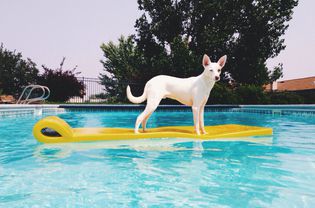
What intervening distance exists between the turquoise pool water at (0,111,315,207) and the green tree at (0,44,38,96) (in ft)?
53.1

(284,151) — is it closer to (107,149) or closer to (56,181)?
(107,149)

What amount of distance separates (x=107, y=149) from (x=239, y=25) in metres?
20.0

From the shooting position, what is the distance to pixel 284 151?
4.50m

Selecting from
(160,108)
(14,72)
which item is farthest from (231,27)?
(14,72)

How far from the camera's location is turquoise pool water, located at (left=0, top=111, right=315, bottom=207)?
92.2 inches

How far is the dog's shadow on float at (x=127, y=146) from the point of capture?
418 cm

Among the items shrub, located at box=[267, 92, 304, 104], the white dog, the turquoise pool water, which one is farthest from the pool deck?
the turquoise pool water

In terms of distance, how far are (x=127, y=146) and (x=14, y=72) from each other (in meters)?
17.7

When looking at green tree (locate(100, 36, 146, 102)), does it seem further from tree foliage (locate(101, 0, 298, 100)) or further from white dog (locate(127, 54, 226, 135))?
white dog (locate(127, 54, 226, 135))

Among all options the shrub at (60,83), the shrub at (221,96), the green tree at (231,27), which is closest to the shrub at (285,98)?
the shrub at (221,96)

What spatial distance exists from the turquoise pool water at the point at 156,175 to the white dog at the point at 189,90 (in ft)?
2.42

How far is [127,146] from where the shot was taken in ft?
15.7

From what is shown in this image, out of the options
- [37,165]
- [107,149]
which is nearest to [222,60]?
[107,149]

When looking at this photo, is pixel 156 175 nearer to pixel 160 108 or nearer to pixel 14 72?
pixel 160 108
